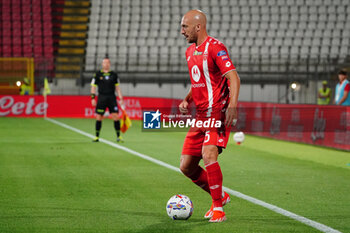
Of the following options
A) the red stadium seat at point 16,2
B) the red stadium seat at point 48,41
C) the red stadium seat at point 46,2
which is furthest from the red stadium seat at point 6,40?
the red stadium seat at point 46,2

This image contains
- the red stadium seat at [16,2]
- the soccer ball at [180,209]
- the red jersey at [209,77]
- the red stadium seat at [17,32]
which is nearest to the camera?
the red jersey at [209,77]

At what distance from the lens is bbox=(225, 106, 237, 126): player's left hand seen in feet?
19.3

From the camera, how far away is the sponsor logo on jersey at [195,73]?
629cm

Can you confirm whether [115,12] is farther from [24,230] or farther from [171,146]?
[24,230]

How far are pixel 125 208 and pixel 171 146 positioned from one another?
9.18m

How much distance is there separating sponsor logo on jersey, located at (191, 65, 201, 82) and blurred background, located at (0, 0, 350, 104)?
857 inches

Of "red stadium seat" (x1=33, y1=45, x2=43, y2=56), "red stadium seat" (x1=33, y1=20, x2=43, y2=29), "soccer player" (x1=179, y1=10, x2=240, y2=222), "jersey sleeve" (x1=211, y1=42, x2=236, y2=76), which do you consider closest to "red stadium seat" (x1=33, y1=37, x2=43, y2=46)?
"red stadium seat" (x1=33, y1=45, x2=43, y2=56)

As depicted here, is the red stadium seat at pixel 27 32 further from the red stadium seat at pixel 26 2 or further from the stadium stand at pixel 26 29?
the red stadium seat at pixel 26 2

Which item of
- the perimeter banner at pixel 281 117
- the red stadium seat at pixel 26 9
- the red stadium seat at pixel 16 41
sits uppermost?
the red stadium seat at pixel 26 9

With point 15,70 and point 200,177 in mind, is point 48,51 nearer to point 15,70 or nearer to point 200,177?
point 15,70

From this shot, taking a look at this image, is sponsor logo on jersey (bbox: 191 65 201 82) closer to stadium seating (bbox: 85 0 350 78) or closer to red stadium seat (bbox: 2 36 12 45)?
stadium seating (bbox: 85 0 350 78)

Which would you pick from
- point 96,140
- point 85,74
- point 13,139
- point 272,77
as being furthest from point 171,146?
point 85,74

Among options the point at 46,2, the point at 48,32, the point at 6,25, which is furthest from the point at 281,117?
the point at 46,2

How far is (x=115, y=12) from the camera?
37.0 metres
